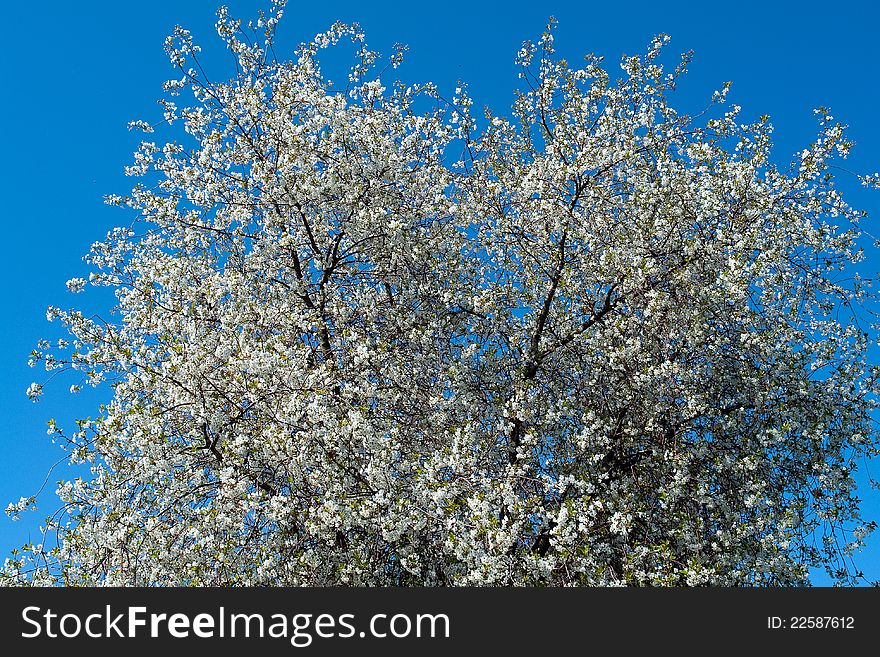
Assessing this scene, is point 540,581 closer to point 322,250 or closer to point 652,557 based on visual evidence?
point 652,557

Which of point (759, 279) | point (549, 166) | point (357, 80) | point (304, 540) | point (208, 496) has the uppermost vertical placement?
point (357, 80)

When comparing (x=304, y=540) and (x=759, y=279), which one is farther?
(x=759, y=279)

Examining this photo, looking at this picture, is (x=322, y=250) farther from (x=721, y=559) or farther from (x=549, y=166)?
(x=721, y=559)

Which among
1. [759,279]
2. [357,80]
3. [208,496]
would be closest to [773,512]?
[759,279]

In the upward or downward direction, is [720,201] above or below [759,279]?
above

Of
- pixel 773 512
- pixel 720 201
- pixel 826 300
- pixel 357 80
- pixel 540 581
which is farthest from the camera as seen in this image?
pixel 357 80

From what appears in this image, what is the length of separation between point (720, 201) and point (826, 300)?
2.60m

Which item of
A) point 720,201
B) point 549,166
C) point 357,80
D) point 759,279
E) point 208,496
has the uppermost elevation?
point 357,80

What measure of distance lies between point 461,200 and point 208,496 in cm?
617

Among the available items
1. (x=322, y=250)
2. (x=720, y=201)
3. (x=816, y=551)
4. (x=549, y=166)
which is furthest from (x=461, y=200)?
(x=816, y=551)

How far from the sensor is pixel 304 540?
10.3 m

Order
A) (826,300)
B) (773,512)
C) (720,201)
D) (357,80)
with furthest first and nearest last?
(357,80) → (826,300) → (720,201) → (773,512)

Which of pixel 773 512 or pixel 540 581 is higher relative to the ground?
pixel 773 512

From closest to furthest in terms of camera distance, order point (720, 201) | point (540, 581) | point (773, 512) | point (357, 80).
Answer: point (540, 581), point (773, 512), point (720, 201), point (357, 80)
